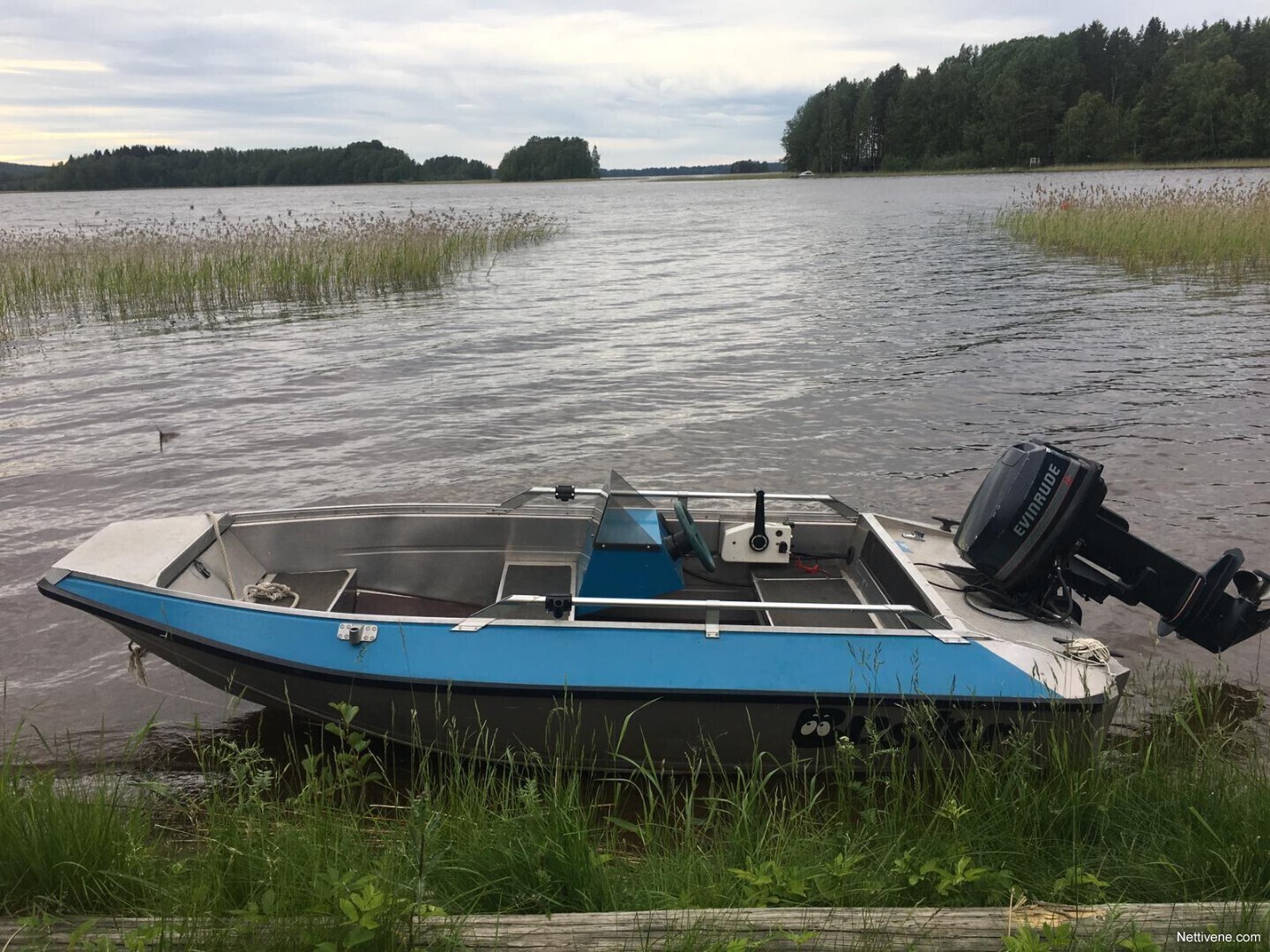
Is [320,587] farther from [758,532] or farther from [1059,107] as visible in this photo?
[1059,107]

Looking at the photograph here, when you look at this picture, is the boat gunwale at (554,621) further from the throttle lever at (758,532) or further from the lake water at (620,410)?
the throttle lever at (758,532)

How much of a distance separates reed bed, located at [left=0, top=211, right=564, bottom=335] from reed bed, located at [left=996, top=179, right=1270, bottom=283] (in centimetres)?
1704

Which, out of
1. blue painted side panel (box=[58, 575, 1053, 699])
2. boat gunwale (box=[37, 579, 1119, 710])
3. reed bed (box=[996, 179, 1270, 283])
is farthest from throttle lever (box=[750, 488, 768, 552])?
reed bed (box=[996, 179, 1270, 283])

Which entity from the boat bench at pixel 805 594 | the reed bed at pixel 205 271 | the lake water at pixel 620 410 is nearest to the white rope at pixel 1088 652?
the boat bench at pixel 805 594

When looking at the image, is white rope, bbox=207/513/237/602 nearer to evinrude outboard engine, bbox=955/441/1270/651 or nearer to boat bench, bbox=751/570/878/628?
boat bench, bbox=751/570/878/628

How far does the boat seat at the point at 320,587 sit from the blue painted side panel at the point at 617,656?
1036 millimetres

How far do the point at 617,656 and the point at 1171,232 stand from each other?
76.9ft

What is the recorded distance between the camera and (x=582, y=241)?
39812mm

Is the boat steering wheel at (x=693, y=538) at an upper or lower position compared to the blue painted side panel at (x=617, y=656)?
upper

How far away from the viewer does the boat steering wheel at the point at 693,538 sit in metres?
6.18

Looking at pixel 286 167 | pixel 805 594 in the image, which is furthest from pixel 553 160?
pixel 805 594

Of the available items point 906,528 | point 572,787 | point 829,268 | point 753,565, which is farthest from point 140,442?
point 829,268

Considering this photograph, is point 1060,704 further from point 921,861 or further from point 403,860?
point 403,860

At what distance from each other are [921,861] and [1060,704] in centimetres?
174
